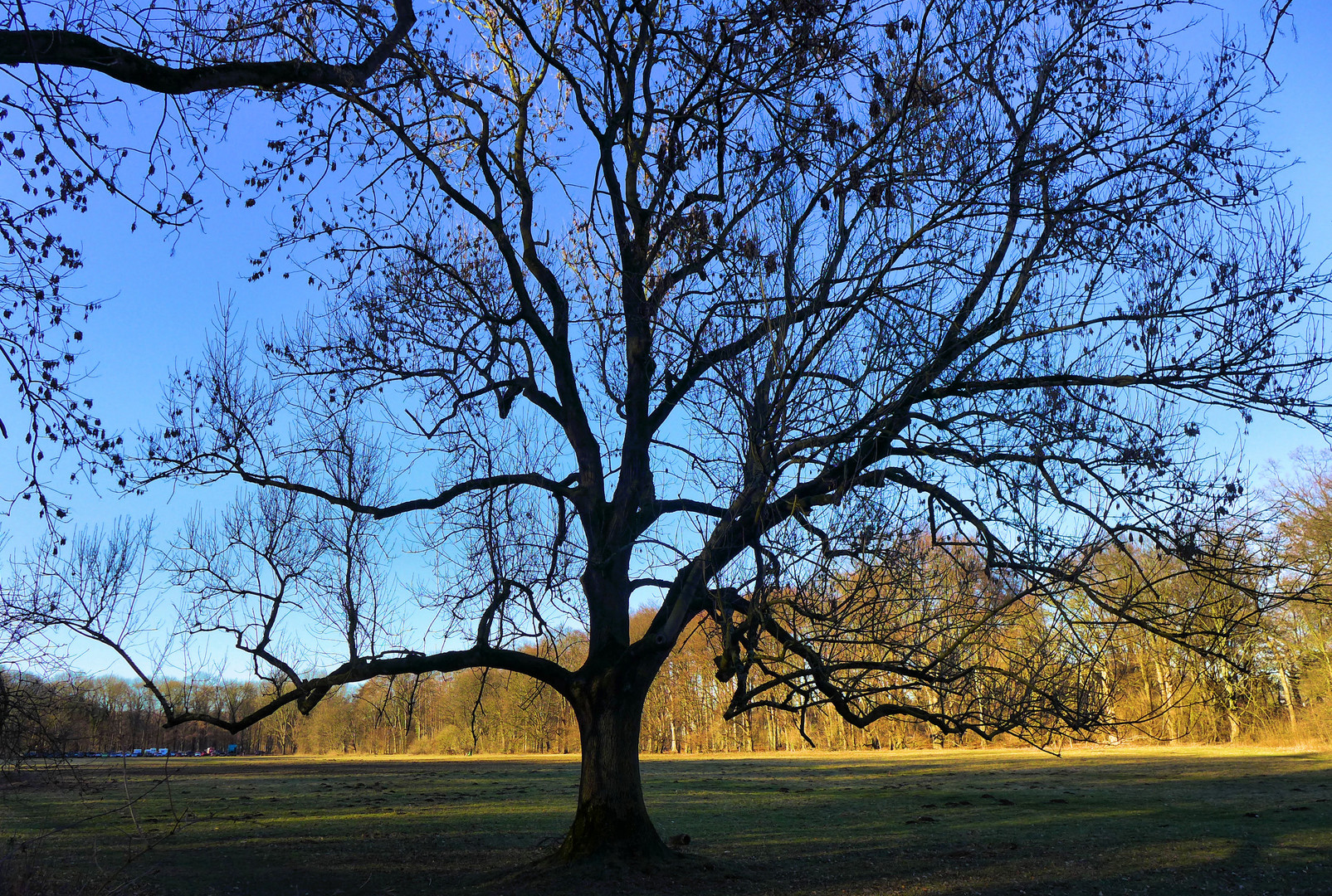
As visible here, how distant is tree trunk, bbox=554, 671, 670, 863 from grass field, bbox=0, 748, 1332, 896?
437 mm

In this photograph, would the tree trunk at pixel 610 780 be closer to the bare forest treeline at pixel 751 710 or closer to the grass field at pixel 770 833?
the grass field at pixel 770 833

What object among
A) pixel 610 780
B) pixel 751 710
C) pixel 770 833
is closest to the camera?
pixel 751 710

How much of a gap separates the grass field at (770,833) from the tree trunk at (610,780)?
44 cm

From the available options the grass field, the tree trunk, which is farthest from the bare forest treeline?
the grass field

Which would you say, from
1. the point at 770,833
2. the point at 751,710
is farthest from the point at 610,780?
the point at 770,833

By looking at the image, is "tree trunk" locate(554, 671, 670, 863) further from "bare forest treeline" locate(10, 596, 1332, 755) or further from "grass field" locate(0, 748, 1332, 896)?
"bare forest treeline" locate(10, 596, 1332, 755)

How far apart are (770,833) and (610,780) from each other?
7876 millimetres

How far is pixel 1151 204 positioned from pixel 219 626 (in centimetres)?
1054

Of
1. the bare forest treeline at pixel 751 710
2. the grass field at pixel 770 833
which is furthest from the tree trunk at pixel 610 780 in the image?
the bare forest treeline at pixel 751 710

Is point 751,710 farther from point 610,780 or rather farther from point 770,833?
point 770,833

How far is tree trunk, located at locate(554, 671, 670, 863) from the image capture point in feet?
34.0

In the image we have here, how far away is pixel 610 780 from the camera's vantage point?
10.5m

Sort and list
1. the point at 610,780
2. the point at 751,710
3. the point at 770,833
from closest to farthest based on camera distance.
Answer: the point at 751,710 < the point at 610,780 < the point at 770,833

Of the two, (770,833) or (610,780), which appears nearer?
(610,780)
